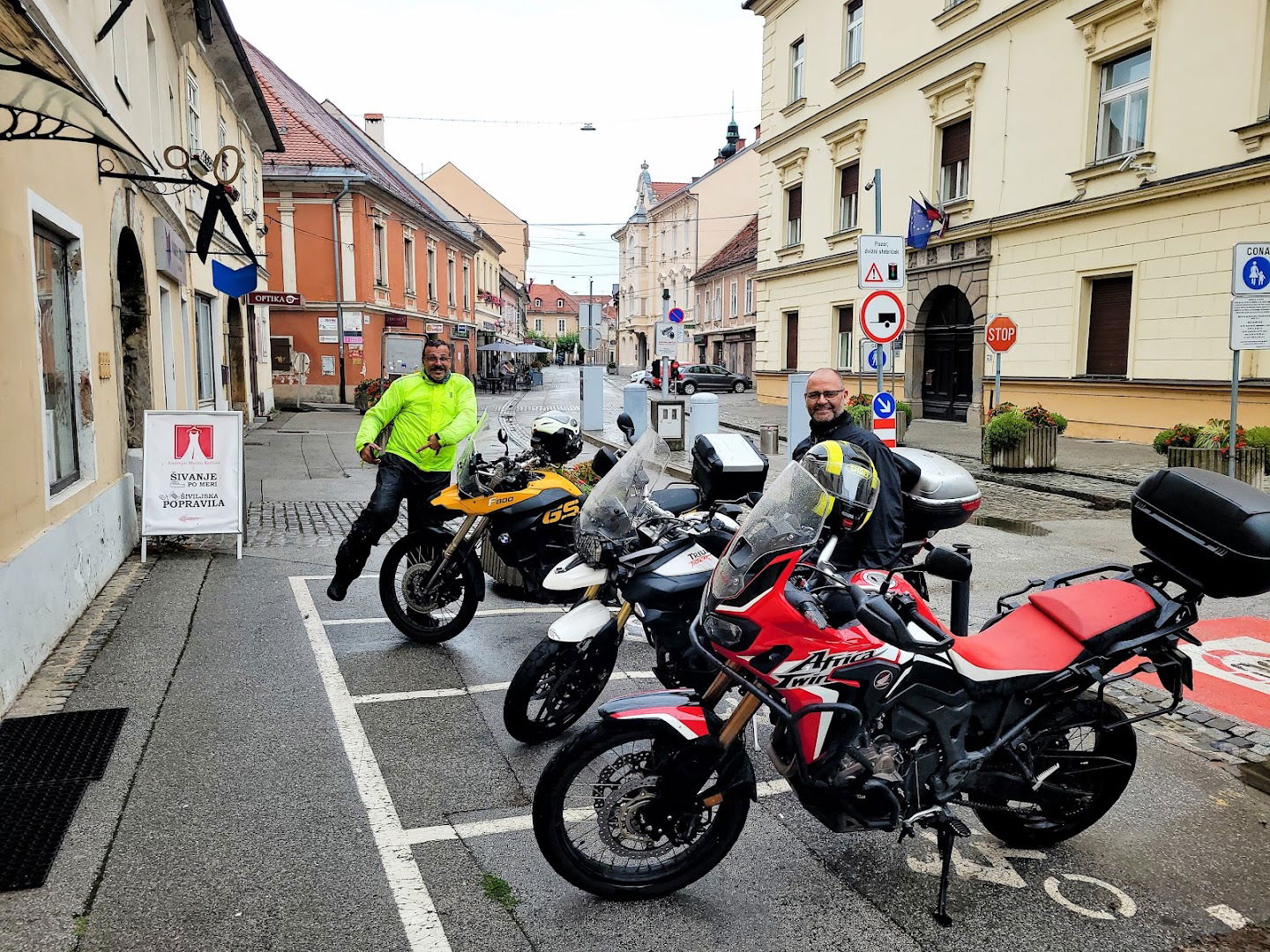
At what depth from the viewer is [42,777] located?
12.4 ft

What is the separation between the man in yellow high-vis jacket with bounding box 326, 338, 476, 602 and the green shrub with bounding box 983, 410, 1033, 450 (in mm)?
9807

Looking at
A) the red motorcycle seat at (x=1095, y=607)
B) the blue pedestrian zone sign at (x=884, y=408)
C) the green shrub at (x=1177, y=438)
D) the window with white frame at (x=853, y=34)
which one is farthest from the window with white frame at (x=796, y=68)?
the red motorcycle seat at (x=1095, y=607)

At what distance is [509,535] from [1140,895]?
11.0 ft

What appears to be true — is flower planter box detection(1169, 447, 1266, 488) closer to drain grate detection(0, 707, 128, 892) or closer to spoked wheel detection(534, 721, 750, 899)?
spoked wheel detection(534, 721, 750, 899)

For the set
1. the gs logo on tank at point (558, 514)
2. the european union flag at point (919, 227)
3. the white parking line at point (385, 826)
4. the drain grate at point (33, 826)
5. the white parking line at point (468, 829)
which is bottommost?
the white parking line at point (468, 829)

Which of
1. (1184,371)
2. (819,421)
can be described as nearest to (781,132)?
(1184,371)

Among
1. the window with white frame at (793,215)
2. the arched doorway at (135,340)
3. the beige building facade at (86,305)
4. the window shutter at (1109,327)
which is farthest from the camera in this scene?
the window with white frame at (793,215)

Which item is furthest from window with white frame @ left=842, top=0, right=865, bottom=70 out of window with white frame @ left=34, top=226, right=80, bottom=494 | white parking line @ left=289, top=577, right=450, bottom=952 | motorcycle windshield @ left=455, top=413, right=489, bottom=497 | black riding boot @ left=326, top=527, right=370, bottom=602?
white parking line @ left=289, top=577, right=450, bottom=952

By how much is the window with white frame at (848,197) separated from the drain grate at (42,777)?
2435 centimetres

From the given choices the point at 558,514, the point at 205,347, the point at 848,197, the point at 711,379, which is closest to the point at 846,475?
the point at 558,514

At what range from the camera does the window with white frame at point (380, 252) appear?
32094 millimetres

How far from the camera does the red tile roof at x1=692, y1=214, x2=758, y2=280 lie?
153 ft

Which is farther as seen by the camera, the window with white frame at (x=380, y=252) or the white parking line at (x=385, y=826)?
the window with white frame at (x=380, y=252)

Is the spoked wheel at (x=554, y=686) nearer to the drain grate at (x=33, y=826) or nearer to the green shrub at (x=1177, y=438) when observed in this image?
the drain grate at (x=33, y=826)
